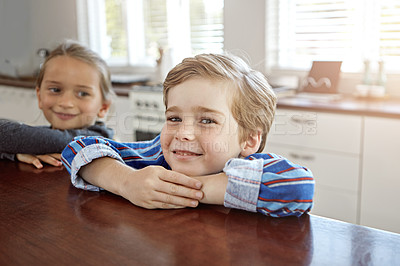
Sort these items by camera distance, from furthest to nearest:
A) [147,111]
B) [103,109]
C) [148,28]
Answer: [148,28] < [147,111] < [103,109]

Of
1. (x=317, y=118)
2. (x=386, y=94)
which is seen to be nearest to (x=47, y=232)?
(x=317, y=118)

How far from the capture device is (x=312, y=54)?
301cm

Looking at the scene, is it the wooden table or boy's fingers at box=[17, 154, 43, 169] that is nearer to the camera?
the wooden table

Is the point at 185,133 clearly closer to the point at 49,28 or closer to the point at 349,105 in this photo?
the point at 349,105

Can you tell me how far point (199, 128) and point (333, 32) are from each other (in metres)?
2.38

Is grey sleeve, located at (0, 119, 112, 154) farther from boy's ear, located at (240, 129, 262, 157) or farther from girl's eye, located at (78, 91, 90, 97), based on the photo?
boy's ear, located at (240, 129, 262, 157)

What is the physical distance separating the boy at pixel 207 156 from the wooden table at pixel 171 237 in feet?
0.10

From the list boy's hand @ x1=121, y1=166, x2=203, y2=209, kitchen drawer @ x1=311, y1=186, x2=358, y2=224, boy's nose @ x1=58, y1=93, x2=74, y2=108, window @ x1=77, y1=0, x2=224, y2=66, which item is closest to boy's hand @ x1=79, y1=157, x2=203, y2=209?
boy's hand @ x1=121, y1=166, x2=203, y2=209

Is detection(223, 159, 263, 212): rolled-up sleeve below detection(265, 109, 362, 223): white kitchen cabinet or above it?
above

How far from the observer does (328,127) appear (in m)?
2.26

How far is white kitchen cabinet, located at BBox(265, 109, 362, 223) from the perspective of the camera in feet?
7.24

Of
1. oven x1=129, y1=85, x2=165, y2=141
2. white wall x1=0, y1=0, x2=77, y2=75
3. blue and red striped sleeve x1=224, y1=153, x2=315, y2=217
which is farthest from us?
white wall x1=0, y1=0, x2=77, y2=75

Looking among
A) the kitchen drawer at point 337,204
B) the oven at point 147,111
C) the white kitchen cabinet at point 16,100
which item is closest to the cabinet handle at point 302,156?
the kitchen drawer at point 337,204

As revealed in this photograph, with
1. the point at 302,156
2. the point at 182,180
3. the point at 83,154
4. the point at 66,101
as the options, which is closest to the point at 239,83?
the point at 182,180
